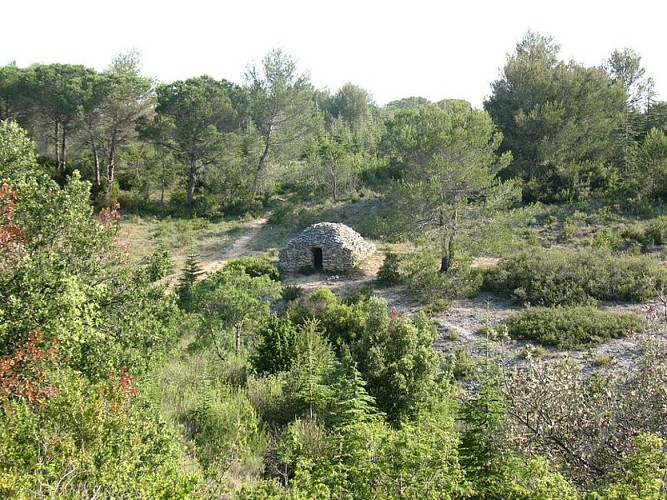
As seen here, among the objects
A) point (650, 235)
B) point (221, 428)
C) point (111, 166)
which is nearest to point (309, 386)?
point (221, 428)

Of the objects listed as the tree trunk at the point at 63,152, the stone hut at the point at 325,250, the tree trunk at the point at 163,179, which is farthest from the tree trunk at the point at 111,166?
the stone hut at the point at 325,250

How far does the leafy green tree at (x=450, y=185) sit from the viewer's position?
19.9m

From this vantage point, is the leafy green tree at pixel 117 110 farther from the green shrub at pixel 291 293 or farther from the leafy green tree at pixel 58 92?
the green shrub at pixel 291 293

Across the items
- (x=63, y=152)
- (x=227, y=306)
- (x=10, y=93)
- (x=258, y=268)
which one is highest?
(x=10, y=93)

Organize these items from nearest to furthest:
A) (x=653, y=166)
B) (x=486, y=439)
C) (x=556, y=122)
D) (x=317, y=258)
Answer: (x=486, y=439), (x=317, y=258), (x=653, y=166), (x=556, y=122)

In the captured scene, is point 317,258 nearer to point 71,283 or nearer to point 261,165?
point 261,165

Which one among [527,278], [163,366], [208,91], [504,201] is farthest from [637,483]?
[208,91]

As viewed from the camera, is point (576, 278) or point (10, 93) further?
point (10, 93)

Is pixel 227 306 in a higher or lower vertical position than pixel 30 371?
lower

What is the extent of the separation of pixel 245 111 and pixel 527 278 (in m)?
23.0

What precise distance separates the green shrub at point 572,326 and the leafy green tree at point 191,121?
22.4 meters

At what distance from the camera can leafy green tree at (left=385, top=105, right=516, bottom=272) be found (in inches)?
784

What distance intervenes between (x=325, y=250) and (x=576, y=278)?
9.60 m

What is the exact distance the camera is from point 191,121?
Result: 31.8m
